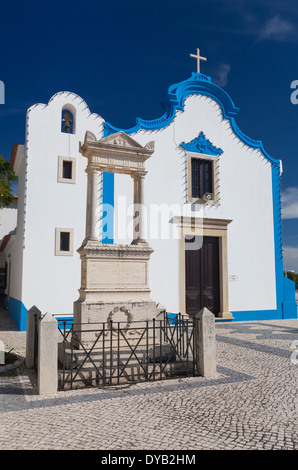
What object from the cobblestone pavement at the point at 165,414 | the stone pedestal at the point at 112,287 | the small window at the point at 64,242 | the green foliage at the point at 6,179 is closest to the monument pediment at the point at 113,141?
the stone pedestal at the point at 112,287

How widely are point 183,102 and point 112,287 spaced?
9.38 metres

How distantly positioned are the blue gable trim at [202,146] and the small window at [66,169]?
13.6 ft

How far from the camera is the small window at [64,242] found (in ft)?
37.9

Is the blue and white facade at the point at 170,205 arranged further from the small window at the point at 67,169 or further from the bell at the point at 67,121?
the bell at the point at 67,121

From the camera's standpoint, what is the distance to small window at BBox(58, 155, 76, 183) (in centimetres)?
1188

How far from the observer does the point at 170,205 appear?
43.0 feet

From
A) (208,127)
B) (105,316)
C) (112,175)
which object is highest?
(208,127)

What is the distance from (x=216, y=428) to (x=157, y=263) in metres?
8.80

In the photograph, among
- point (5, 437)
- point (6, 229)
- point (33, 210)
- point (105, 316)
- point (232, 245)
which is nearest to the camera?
point (5, 437)

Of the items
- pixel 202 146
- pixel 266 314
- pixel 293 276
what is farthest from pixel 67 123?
pixel 293 276

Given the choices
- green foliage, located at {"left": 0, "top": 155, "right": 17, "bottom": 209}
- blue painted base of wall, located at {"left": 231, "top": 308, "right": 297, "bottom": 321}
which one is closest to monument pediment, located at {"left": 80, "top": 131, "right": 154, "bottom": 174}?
green foliage, located at {"left": 0, "top": 155, "right": 17, "bottom": 209}
